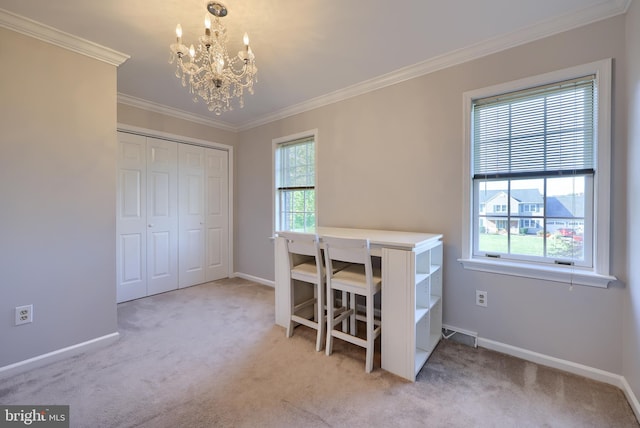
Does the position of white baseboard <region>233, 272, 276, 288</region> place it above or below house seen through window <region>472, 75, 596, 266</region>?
below

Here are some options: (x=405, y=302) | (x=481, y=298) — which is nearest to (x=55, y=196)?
(x=405, y=302)

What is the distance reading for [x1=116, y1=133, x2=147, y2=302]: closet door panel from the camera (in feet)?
10.5

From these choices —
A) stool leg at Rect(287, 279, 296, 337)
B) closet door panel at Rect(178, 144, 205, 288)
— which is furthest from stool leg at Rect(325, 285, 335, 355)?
closet door panel at Rect(178, 144, 205, 288)

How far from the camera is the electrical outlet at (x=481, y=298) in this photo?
218 cm

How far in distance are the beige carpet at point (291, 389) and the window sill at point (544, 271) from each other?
646mm

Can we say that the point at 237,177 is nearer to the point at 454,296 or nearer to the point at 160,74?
the point at 160,74

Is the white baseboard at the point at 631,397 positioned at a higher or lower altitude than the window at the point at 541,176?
lower

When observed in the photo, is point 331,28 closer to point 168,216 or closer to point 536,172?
point 536,172

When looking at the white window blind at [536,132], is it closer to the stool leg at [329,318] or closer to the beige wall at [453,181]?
the beige wall at [453,181]

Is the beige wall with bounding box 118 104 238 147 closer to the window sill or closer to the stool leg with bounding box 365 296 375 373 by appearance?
the stool leg with bounding box 365 296 375 373

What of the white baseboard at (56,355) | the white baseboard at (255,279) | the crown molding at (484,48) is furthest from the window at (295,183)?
the white baseboard at (56,355)

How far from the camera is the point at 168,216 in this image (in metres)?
3.61

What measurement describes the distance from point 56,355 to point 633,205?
13.1 feet

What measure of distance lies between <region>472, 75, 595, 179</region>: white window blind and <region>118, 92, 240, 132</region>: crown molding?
3.39m
